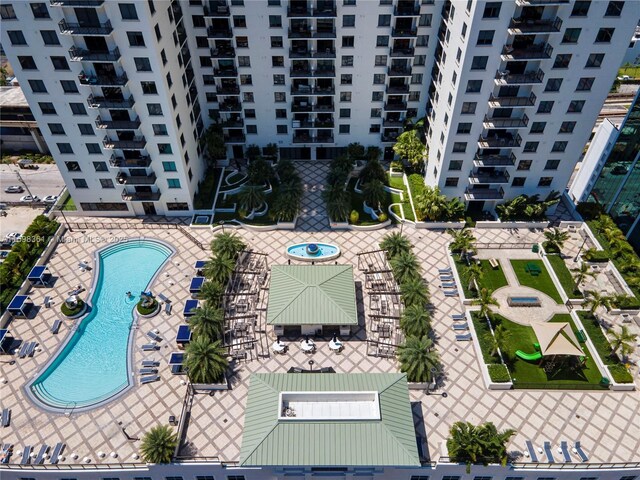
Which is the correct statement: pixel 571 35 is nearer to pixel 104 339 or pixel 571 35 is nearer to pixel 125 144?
pixel 125 144

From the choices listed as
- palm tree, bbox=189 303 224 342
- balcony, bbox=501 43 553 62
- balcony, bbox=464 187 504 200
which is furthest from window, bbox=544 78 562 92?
palm tree, bbox=189 303 224 342

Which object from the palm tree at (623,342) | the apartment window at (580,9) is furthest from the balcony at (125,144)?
the palm tree at (623,342)

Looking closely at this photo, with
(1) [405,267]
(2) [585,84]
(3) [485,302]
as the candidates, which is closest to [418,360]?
(3) [485,302]

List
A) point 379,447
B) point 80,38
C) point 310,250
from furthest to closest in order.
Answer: point 310,250
point 80,38
point 379,447

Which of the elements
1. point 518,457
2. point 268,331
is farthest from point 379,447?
point 268,331

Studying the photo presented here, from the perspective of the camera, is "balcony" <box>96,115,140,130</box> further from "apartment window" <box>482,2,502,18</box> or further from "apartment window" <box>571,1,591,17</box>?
"apartment window" <box>571,1,591,17</box>

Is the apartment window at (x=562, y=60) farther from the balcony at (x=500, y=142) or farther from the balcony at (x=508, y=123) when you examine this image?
the balcony at (x=500, y=142)

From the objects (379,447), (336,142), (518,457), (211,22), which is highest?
(211,22)

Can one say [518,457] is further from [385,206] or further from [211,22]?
[211,22]
